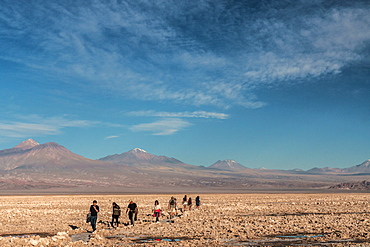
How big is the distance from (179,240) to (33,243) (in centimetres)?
621

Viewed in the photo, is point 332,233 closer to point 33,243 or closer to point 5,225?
point 33,243

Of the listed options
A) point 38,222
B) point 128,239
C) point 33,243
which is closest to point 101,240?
point 128,239

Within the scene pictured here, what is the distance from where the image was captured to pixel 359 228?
1945 centimetres

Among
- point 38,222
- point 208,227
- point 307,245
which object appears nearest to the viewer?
point 307,245

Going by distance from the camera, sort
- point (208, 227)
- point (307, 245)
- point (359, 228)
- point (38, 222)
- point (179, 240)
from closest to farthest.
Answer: point (307, 245)
point (179, 240)
point (359, 228)
point (208, 227)
point (38, 222)

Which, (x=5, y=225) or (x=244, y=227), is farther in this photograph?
(x=5, y=225)

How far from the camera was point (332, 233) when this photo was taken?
1808cm

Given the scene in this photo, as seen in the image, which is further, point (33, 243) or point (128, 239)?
point (128, 239)

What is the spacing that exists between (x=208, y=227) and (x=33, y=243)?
908 centimetres

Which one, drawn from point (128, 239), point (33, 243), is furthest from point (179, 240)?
point (33, 243)

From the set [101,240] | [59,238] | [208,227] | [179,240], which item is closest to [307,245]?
[179,240]

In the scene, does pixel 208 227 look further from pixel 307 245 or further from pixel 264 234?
pixel 307 245

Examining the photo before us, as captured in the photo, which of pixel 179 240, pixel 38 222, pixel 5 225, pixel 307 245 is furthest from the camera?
Result: pixel 38 222

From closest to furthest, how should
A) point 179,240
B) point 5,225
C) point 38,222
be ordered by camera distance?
point 179,240, point 5,225, point 38,222
